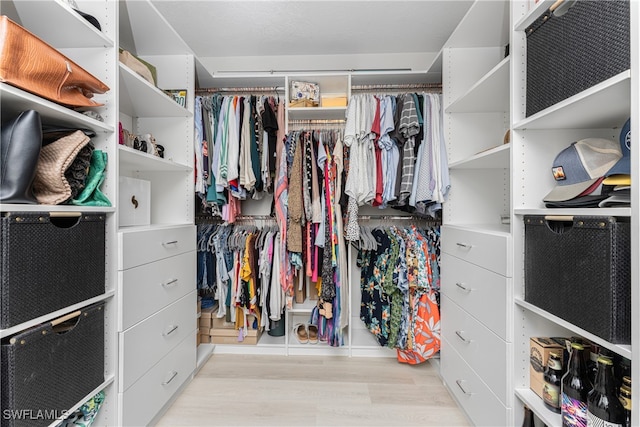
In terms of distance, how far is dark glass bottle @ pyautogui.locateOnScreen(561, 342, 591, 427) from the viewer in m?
0.94

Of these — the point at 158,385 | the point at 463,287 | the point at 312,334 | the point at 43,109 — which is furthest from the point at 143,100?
the point at 463,287

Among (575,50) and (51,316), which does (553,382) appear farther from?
(51,316)

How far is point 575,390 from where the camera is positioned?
96 centimetres

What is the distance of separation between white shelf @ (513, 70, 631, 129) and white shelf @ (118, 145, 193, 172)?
5.25 ft

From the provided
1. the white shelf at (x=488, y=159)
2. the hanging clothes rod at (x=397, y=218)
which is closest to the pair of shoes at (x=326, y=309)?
the hanging clothes rod at (x=397, y=218)

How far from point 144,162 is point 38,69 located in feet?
2.13

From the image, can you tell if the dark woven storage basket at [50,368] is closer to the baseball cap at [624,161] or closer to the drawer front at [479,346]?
the drawer front at [479,346]

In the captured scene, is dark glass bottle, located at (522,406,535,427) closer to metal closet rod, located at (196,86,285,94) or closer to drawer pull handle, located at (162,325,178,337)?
drawer pull handle, located at (162,325,178,337)

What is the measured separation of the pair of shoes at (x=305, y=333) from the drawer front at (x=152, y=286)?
887 mm

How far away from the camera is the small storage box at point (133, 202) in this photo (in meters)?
1.39

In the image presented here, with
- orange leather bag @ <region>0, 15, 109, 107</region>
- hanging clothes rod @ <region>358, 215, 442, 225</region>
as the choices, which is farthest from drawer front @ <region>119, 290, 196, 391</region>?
hanging clothes rod @ <region>358, 215, 442, 225</region>

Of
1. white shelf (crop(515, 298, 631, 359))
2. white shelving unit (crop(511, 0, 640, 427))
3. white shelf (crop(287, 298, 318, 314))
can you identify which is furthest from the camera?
white shelf (crop(287, 298, 318, 314))

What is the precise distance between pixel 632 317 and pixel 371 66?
2.10 metres

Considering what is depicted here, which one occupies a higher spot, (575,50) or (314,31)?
(314,31)
